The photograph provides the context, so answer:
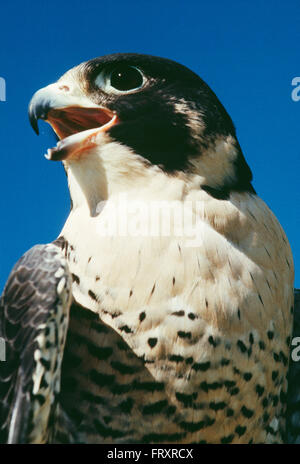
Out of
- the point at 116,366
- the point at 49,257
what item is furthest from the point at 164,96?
the point at 116,366

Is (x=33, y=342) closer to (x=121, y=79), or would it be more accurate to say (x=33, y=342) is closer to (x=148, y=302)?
(x=148, y=302)

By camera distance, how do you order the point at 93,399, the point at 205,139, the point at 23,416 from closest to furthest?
the point at 23,416
the point at 93,399
the point at 205,139

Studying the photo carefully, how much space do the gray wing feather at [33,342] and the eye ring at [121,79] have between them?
81 cm

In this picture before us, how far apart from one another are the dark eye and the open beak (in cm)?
12

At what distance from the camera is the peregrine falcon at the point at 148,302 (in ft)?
7.57

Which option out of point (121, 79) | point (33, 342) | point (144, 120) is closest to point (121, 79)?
point (121, 79)

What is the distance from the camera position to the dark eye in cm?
274

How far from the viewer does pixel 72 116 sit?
2.78 m

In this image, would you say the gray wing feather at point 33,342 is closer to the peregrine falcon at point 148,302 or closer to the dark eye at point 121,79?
the peregrine falcon at point 148,302

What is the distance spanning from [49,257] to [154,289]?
48cm

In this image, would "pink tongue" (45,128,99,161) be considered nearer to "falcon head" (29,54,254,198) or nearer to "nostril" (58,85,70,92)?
"falcon head" (29,54,254,198)

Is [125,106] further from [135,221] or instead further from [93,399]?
[93,399]

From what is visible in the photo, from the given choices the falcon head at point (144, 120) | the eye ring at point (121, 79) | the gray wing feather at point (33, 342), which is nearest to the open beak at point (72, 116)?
the falcon head at point (144, 120)

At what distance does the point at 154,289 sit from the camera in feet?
7.74
